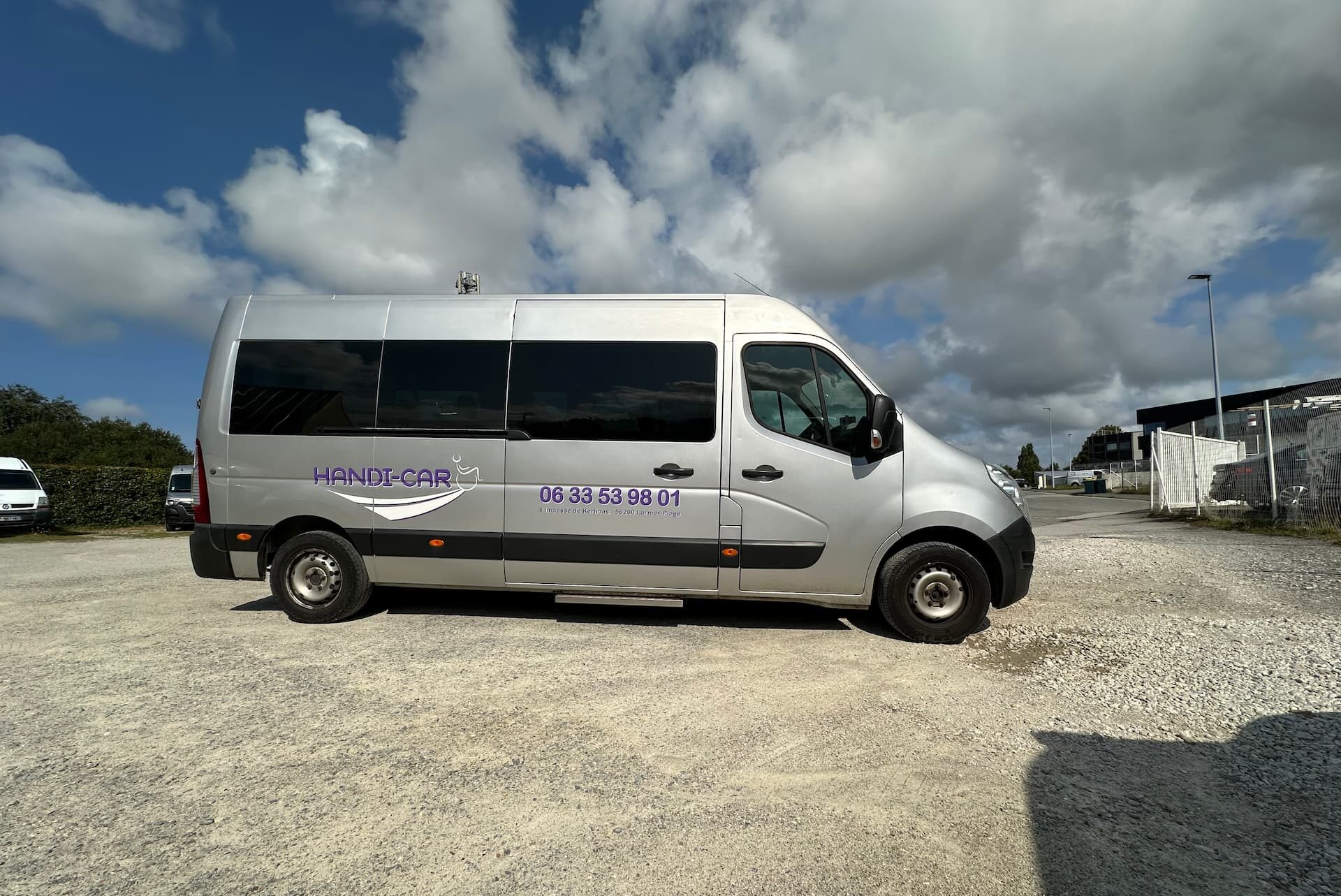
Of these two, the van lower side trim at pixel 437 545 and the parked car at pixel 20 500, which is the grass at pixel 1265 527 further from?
the parked car at pixel 20 500

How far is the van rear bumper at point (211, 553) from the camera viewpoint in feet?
18.3

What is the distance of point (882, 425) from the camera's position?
16.1ft

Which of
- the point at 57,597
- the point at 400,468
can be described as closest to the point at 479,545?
the point at 400,468

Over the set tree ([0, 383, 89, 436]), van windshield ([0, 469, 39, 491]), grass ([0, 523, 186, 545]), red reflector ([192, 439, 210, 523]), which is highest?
tree ([0, 383, 89, 436])

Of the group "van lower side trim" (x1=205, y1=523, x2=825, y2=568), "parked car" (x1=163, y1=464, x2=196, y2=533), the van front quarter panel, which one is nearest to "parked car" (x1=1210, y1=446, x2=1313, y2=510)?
the van front quarter panel

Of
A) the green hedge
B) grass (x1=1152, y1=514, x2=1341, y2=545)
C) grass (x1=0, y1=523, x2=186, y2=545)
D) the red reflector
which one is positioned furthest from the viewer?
the green hedge

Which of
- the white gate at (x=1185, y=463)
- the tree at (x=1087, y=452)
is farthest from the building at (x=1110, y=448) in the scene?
the white gate at (x=1185, y=463)

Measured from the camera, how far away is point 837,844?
2.33m

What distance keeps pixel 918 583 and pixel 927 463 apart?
35.1 inches

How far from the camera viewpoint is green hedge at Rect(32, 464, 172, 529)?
18.9m

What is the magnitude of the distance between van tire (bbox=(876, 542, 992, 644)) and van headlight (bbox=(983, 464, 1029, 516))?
612mm

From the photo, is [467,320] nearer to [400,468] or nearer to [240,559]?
[400,468]

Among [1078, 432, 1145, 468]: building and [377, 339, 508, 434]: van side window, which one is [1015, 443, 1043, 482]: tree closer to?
[1078, 432, 1145, 468]: building

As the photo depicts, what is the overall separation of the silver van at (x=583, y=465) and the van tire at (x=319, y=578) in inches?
0.7
